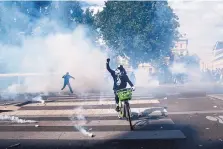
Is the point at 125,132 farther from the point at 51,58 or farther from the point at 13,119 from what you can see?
the point at 51,58

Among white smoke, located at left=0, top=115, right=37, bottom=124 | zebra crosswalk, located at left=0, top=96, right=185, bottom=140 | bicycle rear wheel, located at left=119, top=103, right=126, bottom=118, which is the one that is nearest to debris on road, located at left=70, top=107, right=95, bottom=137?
zebra crosswalk, located at left=0, top=96, right=185, bottom=140

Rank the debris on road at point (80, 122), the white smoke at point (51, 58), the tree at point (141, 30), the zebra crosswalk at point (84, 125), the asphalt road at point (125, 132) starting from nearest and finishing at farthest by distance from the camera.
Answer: the asphalt road at point (125, 132) < the zebra crosswalk at point (84, 125) < the debris on road at point (80, 122) < the white smoke at point (51, 58) < the tree at point (141, 30)

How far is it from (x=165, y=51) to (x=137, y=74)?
17.5 feet

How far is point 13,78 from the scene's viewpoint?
29.7 metres

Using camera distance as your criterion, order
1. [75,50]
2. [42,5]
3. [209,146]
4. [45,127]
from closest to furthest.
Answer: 1. [209,146]
2. [45,127]
3. [42,5]
4. [75,50]

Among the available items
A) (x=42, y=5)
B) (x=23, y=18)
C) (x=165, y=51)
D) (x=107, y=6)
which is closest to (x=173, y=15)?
(x=165, y=51)

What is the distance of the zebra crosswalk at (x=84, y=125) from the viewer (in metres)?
7.16

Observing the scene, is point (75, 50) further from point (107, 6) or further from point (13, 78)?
point (107, 6)

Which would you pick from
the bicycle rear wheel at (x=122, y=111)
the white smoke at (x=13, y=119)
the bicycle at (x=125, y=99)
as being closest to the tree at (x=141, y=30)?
the white smoke at (x=13, y=119)

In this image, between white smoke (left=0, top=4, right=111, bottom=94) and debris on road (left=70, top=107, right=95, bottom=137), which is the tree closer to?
white smoke (left=0, top=4, right=111, bottom=94)

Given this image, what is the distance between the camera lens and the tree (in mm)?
36312

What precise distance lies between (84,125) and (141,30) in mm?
29368

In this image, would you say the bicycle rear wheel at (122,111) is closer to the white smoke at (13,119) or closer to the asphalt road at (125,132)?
the asphalt road at (125,132)

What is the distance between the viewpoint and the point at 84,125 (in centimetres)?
842
